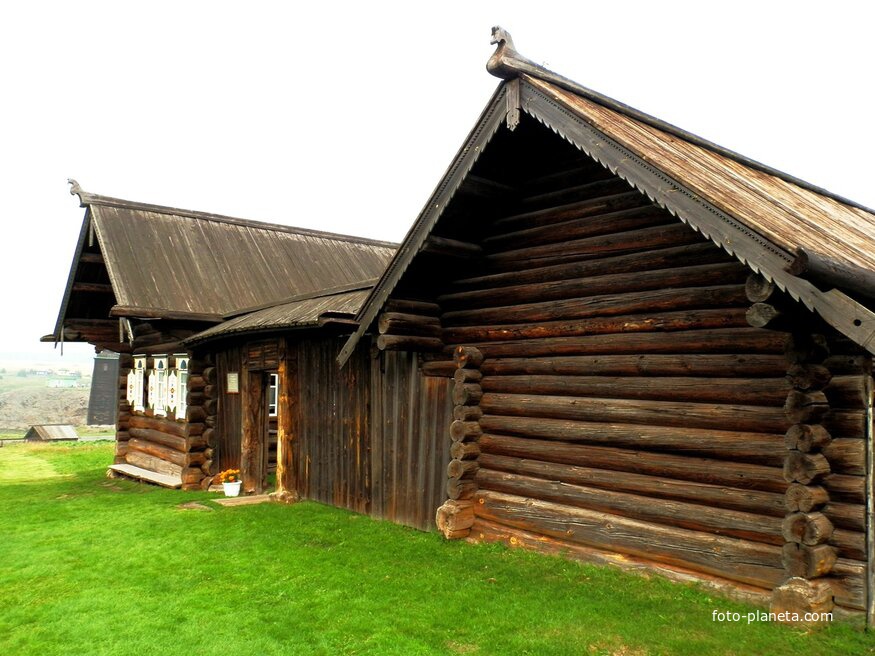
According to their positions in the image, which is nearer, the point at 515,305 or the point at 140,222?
the point at 515,305

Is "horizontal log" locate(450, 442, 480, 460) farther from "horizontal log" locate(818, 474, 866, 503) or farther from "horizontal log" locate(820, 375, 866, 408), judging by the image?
"horizontal log" locate(820, 375, 866, 408)

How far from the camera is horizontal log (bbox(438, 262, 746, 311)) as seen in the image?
6.50 meters

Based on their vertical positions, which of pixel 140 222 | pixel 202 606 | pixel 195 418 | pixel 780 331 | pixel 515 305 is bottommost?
pixel 202 606

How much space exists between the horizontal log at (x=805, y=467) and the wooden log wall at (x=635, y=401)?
0.01 m

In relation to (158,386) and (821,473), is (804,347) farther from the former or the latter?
(158,386)

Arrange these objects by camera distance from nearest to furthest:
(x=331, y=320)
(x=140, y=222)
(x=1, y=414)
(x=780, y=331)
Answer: (x=780, y=331)
(x=331, y=320)
(x=140, y=222)
(x=1, y=414)

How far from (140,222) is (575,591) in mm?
15144

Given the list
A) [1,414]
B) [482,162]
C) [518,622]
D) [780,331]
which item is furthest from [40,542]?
[1,414]

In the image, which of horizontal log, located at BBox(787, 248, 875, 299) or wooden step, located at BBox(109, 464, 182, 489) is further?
wooden step, located at BBox(109, 464, 182, 489)

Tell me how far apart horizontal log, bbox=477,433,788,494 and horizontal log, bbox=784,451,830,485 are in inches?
9.2

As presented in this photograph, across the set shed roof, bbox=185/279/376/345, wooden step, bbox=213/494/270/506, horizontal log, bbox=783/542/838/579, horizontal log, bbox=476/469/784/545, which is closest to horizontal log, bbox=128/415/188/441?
shed roof, bbox=185/279/376/345

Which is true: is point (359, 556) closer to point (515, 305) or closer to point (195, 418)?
Answer: point (515, 305)

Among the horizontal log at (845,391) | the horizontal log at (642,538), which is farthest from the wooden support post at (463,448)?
the horizontal log at (845,391)

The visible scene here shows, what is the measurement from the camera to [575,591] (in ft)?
22.0
